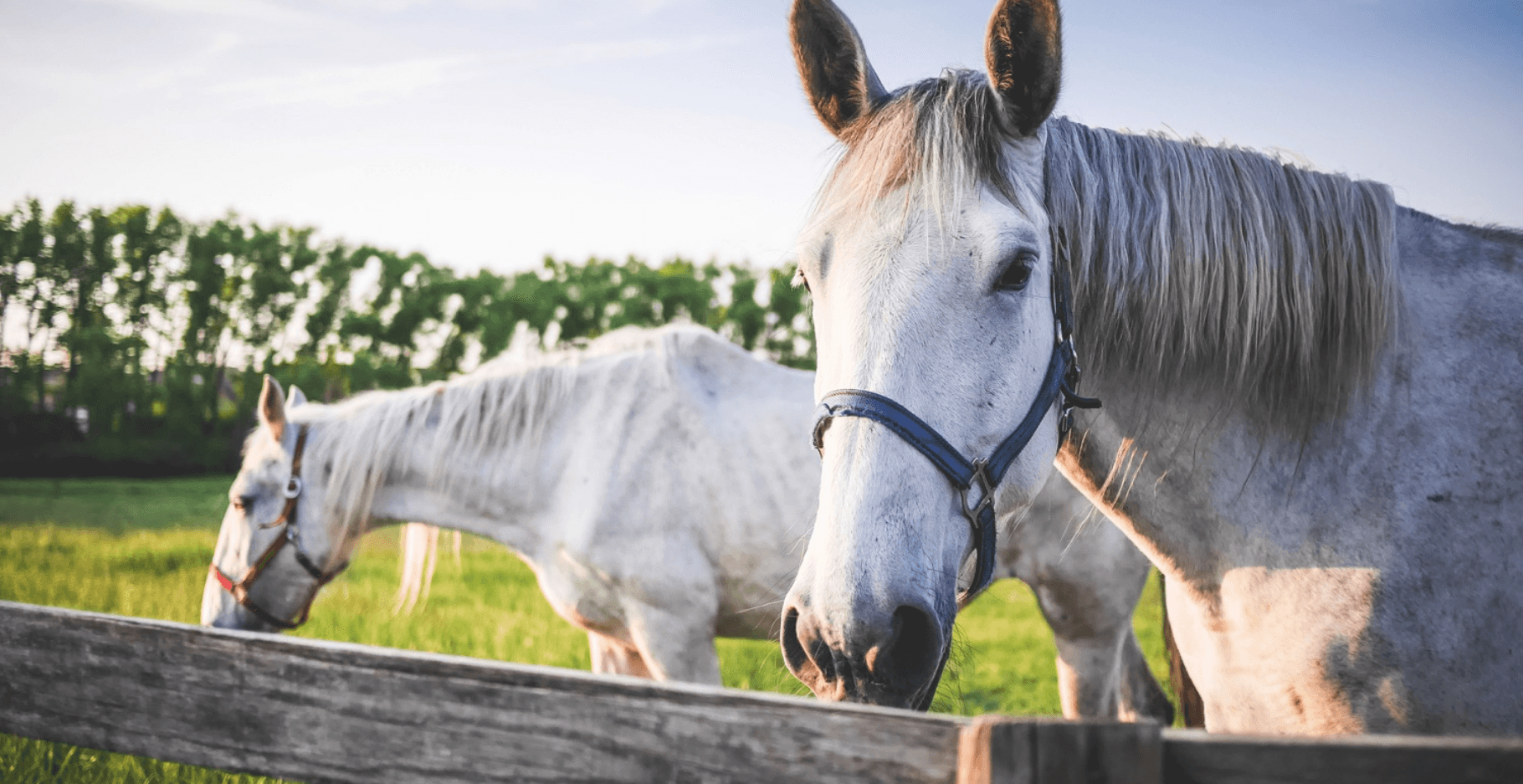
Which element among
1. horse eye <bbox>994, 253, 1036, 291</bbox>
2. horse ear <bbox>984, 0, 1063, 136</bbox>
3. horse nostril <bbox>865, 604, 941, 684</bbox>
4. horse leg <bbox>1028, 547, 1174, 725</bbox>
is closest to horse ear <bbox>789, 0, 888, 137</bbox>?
horse ear <bbox>984, 0, 1063, 136</bbox>

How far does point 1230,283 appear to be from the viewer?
1820mm

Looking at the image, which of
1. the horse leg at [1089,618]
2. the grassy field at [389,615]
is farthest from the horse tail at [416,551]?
the horse leg at [1089,618]

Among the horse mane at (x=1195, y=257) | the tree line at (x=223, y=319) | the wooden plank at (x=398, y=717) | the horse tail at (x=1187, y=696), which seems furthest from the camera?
the tree line at (x=223, y=319)

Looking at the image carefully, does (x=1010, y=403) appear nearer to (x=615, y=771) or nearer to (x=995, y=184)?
(x=995, y=184)

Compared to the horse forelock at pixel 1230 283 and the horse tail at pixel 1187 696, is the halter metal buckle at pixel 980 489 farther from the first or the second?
the horse tail at pixel 1187 696

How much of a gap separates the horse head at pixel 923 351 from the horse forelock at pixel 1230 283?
19 centimetres

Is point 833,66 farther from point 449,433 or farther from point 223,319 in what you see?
point 223,319

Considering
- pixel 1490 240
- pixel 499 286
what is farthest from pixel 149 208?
pixel 1490 240

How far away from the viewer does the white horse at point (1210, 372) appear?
160 centimetres

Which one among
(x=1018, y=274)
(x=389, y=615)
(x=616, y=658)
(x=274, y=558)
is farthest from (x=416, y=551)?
(x=1018, y=274)

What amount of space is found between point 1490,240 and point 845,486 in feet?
5.92

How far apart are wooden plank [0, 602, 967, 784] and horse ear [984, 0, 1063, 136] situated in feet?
4.30

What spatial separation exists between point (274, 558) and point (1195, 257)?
4.85 m

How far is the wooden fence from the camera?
1030 mm
